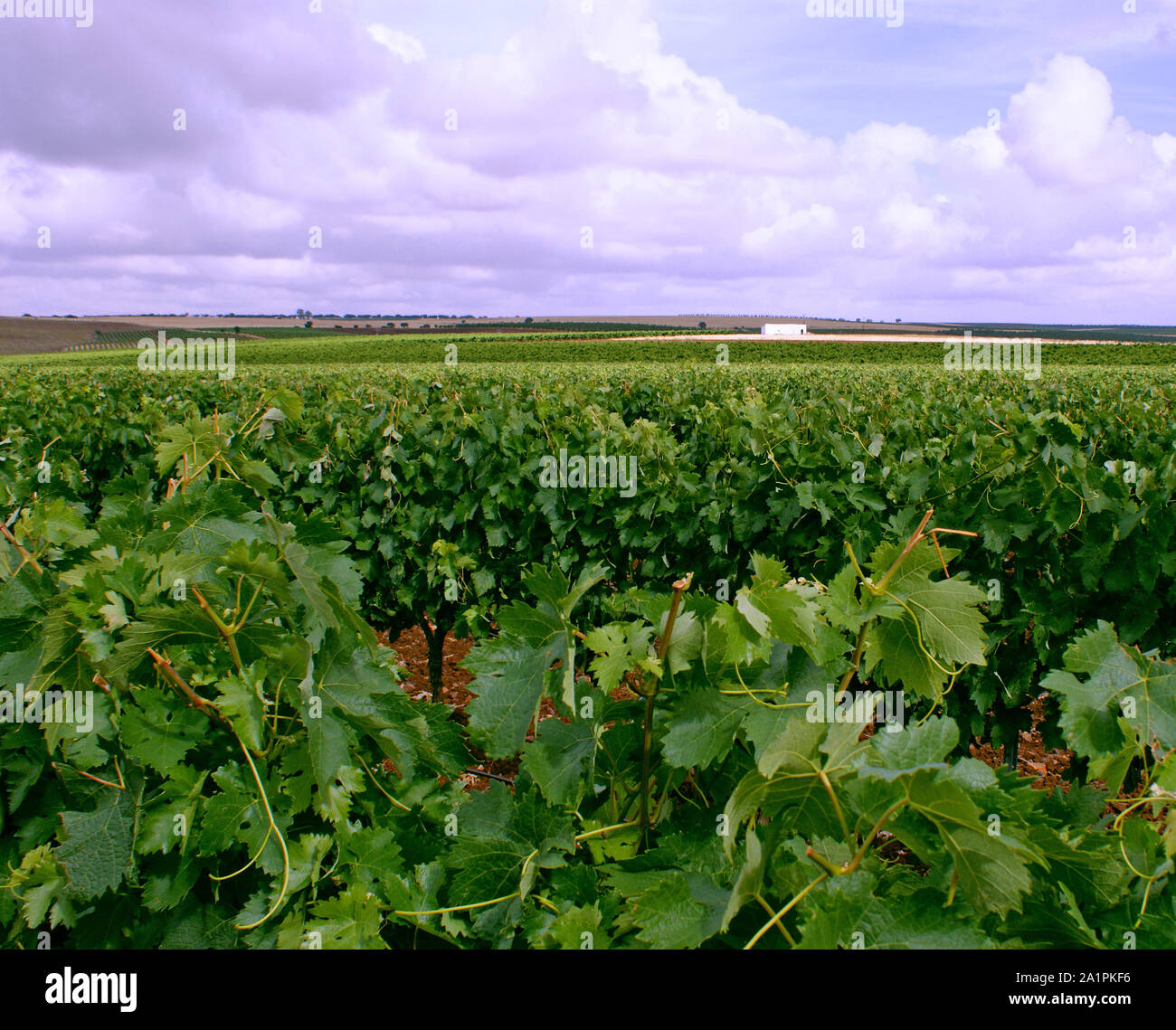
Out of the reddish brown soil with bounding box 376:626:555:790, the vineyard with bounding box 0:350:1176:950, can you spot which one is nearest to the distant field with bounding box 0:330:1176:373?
the reddish brown soil with bounding box 376:626:555:790

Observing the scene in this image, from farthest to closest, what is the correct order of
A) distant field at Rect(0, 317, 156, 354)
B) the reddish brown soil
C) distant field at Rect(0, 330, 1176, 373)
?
distant field at Rect(0, 317, 156, 354) → distant field at Rect(0, 330, 1176, 373) → the reddish brown soil

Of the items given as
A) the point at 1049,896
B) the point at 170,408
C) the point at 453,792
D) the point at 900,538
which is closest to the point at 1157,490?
the point at 900,538

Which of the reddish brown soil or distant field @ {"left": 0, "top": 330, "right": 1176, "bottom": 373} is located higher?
distant field @ {"left": 0, "top": 330, "right": 1176, "bottom": 373}

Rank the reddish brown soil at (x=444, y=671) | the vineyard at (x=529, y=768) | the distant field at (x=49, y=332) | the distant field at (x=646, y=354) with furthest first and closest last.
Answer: the distant field at (x=49, y=332)
the distant field at (x=646, y=354)
the reddish brown soil at (x=444, y=671)
the vineyard at (x=529, y=768)

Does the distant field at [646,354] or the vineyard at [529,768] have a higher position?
the distant field at [646,354]

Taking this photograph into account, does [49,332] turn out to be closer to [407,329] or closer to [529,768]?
[407,329]

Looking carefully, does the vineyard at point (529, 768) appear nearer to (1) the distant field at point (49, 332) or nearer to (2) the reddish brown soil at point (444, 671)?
(2) the reddish brown soil at point (444, 671)

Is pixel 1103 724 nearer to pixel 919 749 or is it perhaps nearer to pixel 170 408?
pixel 919 749

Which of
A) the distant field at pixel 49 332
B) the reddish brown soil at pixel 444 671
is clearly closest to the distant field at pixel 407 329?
the distant field at pixel 49 332

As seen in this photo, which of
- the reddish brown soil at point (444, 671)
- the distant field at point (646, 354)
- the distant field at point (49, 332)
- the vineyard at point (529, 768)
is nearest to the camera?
the vineyard at point (529, 768)

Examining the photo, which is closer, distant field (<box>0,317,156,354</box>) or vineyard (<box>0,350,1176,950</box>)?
vineyard (<box>0,350,1176,950</box>)

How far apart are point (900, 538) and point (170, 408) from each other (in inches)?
314

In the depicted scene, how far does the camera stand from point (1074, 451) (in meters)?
4.06

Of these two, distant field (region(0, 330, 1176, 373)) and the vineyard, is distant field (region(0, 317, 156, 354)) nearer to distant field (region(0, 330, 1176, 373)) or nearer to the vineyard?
distant field (region(0, 330, 1176, 373))
